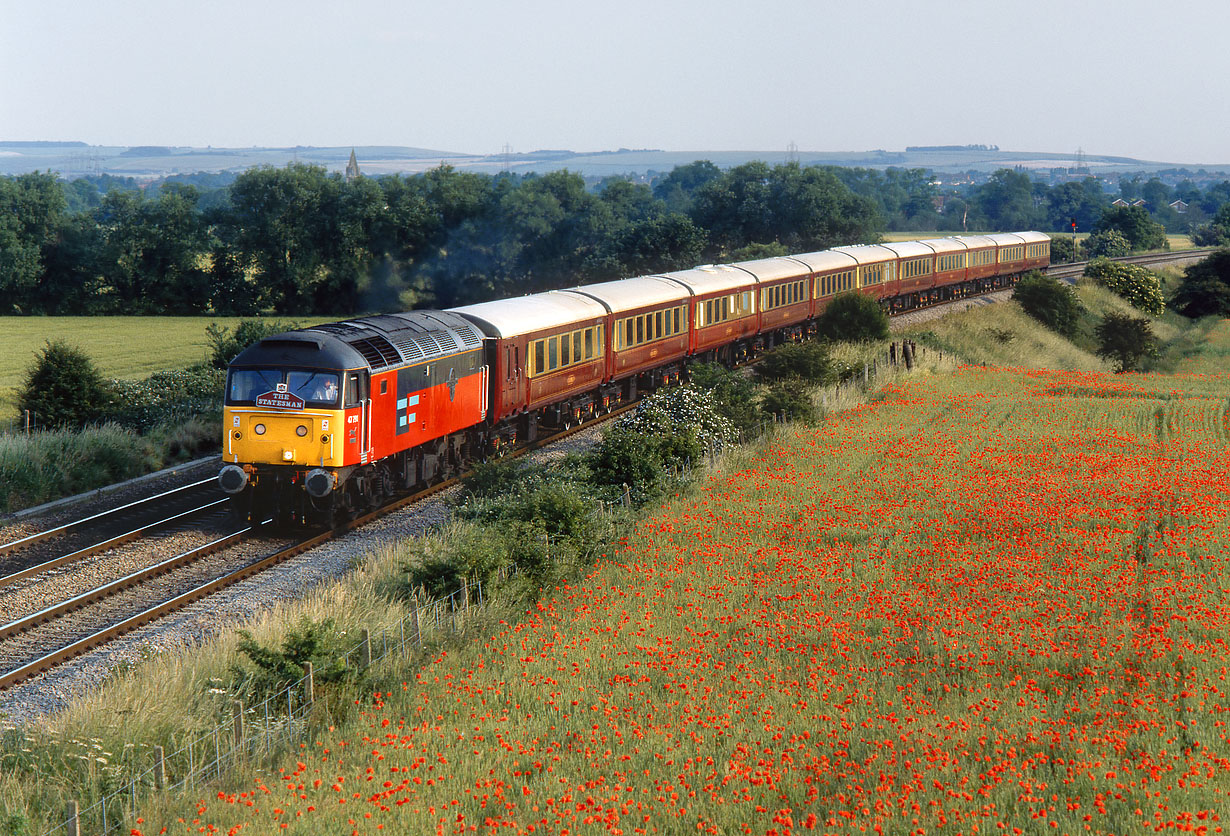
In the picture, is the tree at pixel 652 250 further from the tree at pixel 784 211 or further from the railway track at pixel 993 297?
the railway track at pixel 993 297

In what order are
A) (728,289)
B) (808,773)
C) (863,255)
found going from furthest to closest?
1. (863,255)
2. (728,289)
3. (808,773)

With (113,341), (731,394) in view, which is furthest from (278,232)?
(731,394)

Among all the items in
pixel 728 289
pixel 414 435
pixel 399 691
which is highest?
pixel 728 289

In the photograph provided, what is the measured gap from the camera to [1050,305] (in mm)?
57281

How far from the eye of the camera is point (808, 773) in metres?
9.60

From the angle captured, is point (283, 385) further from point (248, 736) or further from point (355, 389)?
point (248, 736)

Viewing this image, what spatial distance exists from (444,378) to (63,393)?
11758 millimetres

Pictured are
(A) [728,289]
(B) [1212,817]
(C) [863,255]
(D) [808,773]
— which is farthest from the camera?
(C) [863,255]

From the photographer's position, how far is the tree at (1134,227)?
112 metres

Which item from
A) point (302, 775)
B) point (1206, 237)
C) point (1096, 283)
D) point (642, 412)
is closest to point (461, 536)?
point (302, 775)

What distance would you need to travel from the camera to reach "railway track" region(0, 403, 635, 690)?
1492 centimetres

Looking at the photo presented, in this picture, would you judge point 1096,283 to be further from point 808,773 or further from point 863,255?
point 808,773

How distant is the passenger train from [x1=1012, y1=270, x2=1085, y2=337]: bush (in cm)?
2277

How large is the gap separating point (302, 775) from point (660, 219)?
72.6 meters
